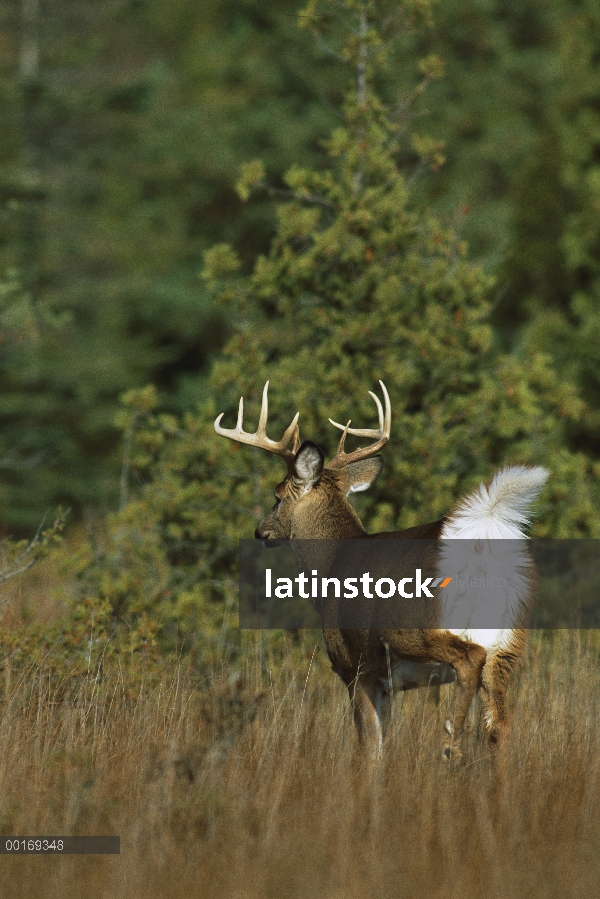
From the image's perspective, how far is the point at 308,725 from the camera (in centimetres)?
573

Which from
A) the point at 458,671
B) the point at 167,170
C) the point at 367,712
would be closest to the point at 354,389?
the point at 367,712

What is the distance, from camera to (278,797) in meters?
4.72

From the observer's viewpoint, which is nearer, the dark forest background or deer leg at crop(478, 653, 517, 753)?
deer leg at crop(478, 653, 517, 753)

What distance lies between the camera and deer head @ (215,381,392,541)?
6992 mm

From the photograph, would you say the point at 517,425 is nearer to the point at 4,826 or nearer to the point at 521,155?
the point at 4,826

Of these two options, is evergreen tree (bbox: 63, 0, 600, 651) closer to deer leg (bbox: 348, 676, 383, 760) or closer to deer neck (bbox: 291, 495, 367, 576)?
deer neck (bbox: 291, 495, 367, 576)

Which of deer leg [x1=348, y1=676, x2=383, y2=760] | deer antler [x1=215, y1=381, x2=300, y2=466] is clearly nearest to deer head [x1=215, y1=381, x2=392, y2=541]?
deer antler [x1=215, y1=381, x2=300, y2=466]

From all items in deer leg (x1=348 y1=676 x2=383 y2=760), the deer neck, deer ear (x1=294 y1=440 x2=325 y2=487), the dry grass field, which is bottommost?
the dry grass field

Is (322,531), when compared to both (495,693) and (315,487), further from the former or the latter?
(495,693)

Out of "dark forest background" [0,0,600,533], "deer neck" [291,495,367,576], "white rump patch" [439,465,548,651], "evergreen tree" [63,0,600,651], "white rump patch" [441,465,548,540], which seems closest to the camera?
"white rump patch" [441,465,548,540]

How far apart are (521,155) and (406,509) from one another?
1772 centimetres

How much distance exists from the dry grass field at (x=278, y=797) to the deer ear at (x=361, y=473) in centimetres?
142

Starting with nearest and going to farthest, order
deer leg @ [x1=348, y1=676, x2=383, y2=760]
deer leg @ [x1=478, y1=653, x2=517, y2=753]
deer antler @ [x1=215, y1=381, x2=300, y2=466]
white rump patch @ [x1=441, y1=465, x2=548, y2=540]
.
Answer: white rump patch @ [x1=441, y1=465, x2=548, y2=540], deer leg @ [x1=478, y1=653, x2=517, y2=753], deer leg @ [x1=348, y1=676, x2=383, y2=760], deer antler @ [x1=215, y1=381, x2=300, y2=466]

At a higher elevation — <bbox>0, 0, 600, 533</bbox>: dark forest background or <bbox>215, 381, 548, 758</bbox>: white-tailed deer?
<bbox>0, 0, 600, 533</bbox>: dark forest background
